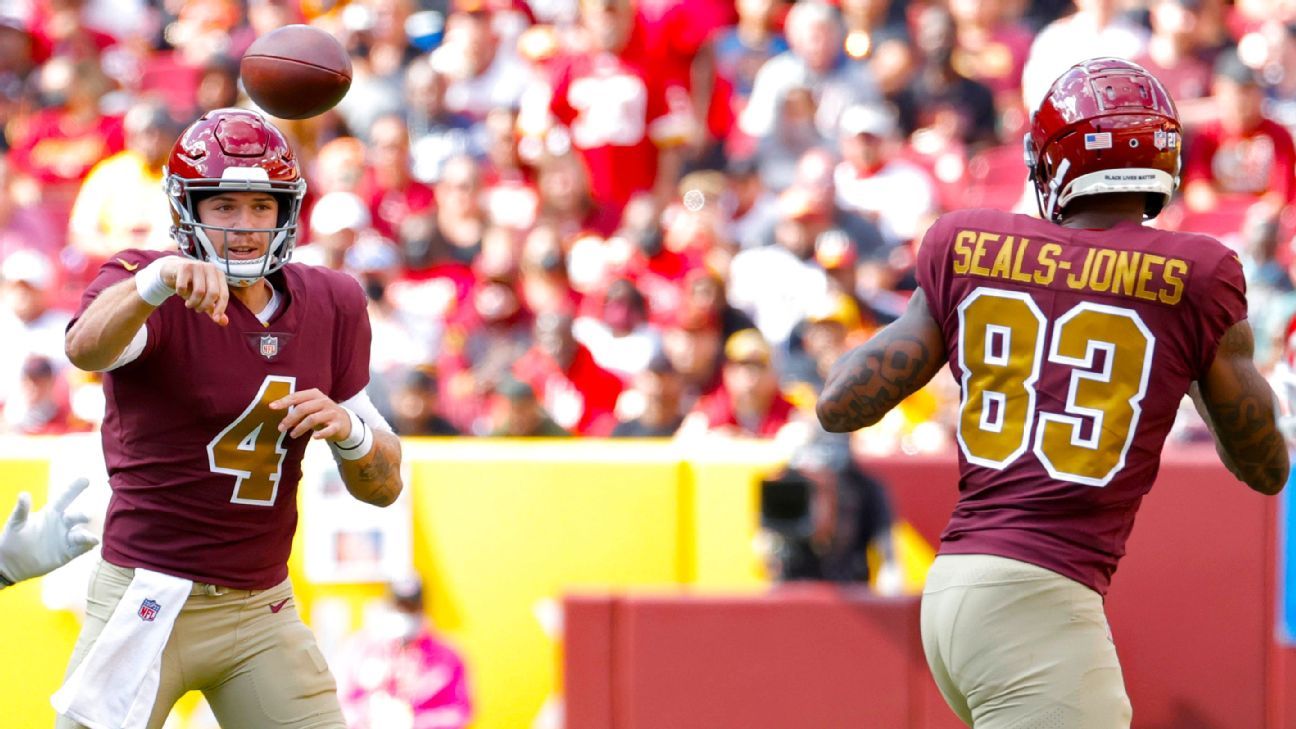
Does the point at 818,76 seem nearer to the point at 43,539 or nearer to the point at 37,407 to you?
the point at 37,407

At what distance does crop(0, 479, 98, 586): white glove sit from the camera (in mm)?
3615

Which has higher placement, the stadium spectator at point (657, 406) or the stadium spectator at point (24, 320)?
the stadium spectator at point (24, 320)

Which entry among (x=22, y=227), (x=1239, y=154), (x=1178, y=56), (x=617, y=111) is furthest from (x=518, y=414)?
(x=22, y=227)

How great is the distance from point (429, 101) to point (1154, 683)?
548 cm

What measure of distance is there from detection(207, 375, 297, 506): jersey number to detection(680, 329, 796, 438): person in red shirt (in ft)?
11.2

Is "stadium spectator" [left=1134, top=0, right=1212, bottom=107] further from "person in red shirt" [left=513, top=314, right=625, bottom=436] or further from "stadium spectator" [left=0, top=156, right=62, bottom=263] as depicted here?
"stadium spectator" [left=0, top=156, right=62, bottom=263]

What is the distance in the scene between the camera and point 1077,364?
10.5 ft

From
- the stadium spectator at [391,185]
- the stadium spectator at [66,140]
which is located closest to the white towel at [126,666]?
the stadium spectator at [391,185]

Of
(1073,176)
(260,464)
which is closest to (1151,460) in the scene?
(1073,176)

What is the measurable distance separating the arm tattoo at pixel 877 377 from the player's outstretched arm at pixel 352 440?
0.98 metres

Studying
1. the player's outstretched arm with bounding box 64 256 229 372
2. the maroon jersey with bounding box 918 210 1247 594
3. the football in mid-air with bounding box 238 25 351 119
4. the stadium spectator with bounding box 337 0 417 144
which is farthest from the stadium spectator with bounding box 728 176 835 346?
the player's outstretched arm with bounding box 64 256 229 372

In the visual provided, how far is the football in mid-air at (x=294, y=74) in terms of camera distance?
163 inches

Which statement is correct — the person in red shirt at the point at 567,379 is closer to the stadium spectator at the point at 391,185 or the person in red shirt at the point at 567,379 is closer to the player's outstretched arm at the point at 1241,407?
the stadium spectator at the point at 391,185

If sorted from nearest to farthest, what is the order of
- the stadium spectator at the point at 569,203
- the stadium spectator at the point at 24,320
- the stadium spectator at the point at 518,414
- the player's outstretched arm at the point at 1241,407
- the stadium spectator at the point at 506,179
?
the player's outstretched arm at the point at 1241,407, the stadium spectator at the point at 518,414, the stadium spectator at the point at 24,320, the stadium spectator at the point at 569,203, the stadium spectator at the point at 506,179
